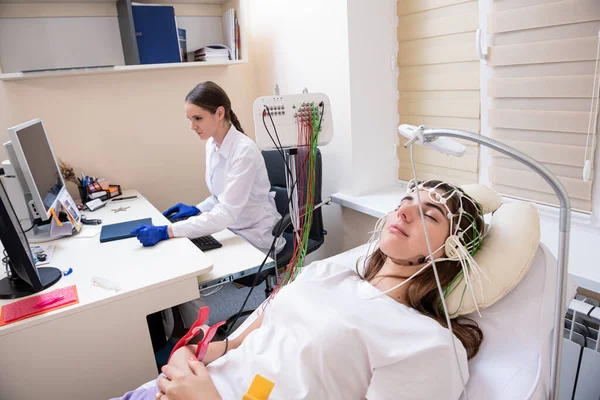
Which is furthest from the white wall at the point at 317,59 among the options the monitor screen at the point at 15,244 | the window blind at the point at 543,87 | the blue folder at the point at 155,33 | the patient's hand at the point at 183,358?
the monitor screen at the point at 15,244

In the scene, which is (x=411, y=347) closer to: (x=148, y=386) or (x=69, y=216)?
(x=148, y=386)

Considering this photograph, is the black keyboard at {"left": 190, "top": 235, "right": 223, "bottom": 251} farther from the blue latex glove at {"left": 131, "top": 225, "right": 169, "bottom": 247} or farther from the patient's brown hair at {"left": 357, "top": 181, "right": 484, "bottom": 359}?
the patient's brown hair at {"left": 357, "top": 181, "right": 484, "bottom": 359}

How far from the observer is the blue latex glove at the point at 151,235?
5.54 ft

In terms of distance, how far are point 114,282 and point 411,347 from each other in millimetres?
943

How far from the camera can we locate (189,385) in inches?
40.4

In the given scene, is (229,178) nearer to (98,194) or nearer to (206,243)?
(206,243)

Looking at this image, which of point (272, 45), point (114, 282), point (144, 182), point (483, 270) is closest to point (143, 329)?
point (114, 282)

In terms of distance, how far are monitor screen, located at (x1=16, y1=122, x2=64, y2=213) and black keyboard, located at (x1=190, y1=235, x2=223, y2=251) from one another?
60 centimetres

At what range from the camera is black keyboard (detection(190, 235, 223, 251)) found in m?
1.78

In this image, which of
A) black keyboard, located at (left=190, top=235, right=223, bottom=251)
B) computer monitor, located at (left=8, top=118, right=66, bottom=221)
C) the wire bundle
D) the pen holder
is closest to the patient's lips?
the wire bundle

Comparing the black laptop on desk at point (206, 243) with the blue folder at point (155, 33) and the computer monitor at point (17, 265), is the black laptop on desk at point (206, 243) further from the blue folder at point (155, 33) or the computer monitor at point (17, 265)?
the blue folder at point (155, 33)

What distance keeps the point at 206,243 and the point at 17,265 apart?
67 cm

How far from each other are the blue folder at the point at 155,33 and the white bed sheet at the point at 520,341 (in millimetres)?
2069

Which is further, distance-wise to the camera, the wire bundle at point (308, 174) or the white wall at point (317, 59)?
the white wall at point (317, 59)
